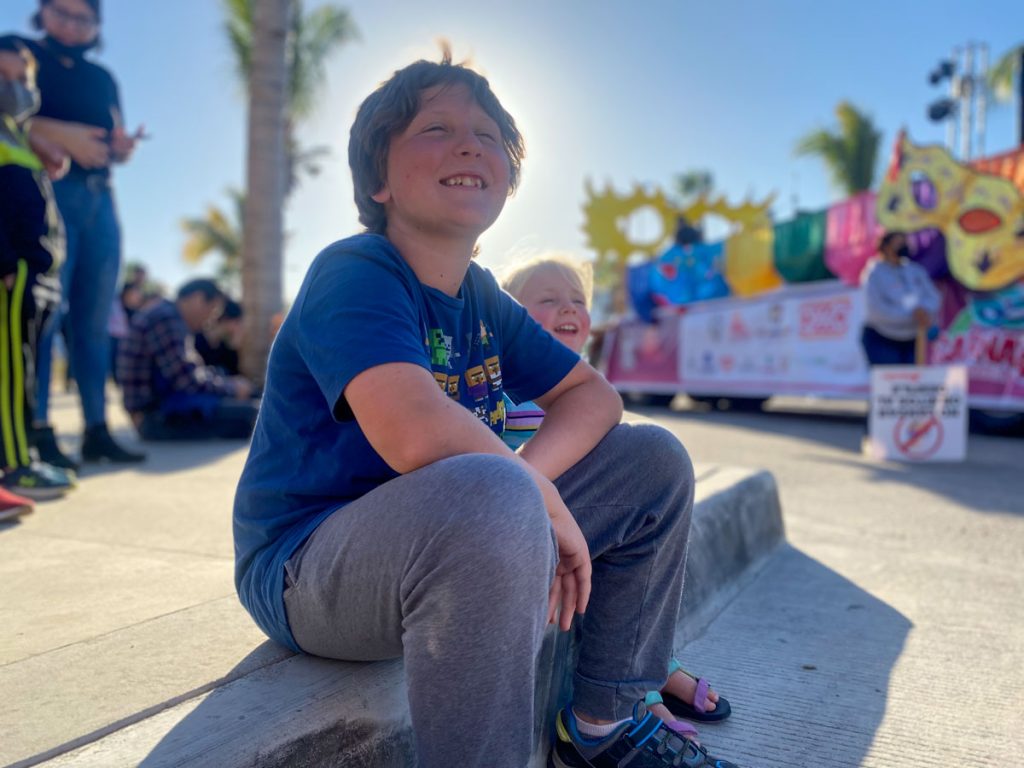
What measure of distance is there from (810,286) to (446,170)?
27.4 feet

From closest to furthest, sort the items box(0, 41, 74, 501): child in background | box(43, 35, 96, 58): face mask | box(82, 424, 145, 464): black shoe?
box(0, 41, 74, 501): child in background → box(43, 35, 96, 58): face mask → box(82, 424, 145, 464): black shoe

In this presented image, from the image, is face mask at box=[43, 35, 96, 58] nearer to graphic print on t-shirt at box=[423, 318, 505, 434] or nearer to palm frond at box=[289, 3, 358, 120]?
graphic print on t-shirt at box=[423, 318, 505, 434]

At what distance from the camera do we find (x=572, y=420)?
1.57m

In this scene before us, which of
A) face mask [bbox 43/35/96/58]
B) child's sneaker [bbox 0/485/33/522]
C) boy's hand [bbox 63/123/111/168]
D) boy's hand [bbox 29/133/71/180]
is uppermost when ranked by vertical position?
face mask [bbox 43/35/96/58]

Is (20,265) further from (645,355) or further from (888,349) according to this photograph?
(645,355)

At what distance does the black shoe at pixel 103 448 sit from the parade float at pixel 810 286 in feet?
22.2

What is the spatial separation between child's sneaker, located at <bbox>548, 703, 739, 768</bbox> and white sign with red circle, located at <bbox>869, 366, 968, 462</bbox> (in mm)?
4681

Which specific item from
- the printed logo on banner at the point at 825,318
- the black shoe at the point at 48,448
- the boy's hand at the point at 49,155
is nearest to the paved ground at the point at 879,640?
the black shoe at the point at 48,448

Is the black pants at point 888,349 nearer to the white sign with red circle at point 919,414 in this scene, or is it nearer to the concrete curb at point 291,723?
the white sign with red circle at point 919,414

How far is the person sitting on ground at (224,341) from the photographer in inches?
264

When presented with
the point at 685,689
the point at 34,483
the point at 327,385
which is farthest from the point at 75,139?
the point at 685,689

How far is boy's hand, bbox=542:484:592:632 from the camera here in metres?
1.26

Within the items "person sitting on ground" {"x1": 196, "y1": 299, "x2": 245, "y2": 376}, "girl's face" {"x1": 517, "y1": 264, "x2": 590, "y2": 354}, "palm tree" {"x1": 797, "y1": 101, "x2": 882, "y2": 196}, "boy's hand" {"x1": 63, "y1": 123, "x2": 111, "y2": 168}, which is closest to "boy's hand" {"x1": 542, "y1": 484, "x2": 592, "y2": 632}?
"girl's face" {"x1": 517, "y1": 264, "x2": 590, "y2": 354}

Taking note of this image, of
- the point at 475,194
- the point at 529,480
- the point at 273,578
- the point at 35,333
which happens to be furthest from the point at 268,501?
the point at 35,333
